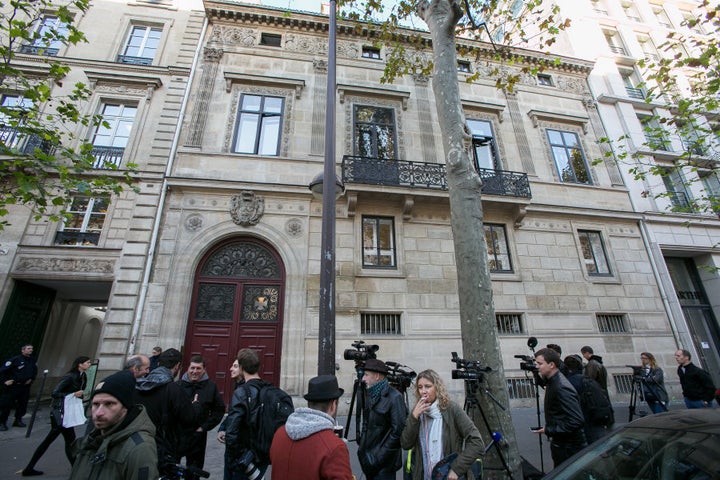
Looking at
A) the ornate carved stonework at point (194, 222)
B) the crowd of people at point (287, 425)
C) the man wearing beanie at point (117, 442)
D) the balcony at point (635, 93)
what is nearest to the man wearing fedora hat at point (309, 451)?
the crowd of people at point (287, 425)

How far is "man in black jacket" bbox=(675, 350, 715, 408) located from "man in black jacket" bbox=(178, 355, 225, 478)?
377 inches

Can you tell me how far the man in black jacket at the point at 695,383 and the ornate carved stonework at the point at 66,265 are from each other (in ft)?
50.7

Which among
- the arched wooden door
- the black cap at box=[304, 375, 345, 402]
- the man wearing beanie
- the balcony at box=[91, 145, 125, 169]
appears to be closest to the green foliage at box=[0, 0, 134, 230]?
the balcony at box=[91, 145, 125, 169]

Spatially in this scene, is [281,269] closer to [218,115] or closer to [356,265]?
[356,265]

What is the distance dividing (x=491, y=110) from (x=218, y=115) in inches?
456

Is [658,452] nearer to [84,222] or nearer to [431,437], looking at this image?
[431,437]

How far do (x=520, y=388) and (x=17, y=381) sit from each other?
45.5 ft

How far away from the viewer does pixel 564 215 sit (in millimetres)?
12711

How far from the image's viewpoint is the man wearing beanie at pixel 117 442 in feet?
6.79

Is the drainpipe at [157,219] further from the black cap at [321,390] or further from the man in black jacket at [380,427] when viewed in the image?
the black cap at [321,390]

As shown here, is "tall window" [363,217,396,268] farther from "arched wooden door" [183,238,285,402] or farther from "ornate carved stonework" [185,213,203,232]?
"ornate carved stonework" [185,213,203,232]

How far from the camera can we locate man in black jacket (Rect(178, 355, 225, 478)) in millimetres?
4270

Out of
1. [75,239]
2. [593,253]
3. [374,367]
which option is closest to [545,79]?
[593,253]

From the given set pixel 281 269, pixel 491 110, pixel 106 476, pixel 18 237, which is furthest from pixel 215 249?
pixel 491 110
